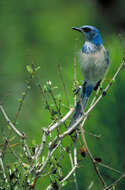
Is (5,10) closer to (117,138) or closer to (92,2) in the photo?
(92,2)

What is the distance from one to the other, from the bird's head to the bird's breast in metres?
0.08

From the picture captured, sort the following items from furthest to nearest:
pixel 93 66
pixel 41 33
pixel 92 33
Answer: pixel 41 33 → pixel 92 33 → pixel 93 66

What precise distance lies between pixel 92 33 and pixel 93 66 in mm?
176

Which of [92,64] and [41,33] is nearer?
[92,64]

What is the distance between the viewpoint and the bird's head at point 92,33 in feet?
4.71

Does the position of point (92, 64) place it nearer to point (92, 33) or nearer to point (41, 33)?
point (92, 33)

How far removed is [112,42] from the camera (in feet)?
4.39

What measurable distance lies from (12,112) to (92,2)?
0.99 m

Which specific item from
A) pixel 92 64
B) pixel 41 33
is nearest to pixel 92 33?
pixel 92 64

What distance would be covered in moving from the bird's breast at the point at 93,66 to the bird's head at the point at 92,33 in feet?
0.27

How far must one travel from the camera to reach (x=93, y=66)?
133cm

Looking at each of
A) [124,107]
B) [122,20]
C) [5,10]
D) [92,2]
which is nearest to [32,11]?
[5,10]

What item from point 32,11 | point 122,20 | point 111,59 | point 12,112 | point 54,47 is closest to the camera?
point 111,59

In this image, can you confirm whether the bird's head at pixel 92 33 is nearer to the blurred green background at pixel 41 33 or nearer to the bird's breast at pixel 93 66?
the bird's breast at pixel 93 66
